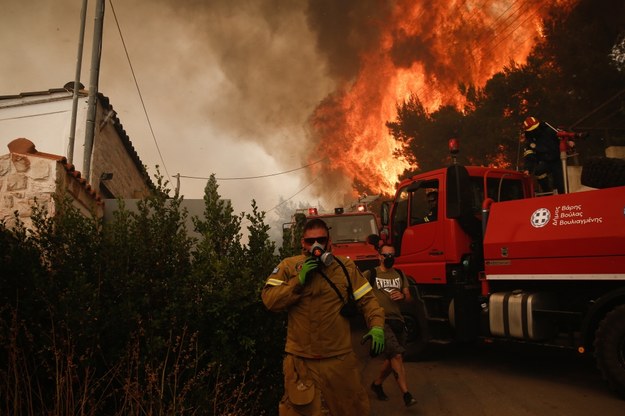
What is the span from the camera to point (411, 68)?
32750mm

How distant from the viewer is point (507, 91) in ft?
68.3

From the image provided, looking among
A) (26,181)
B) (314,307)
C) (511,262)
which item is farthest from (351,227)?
(314,307)

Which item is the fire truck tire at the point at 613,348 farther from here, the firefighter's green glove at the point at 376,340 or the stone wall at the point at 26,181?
the stone wall at the point at 26,181

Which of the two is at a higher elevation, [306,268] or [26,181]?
[26,181]

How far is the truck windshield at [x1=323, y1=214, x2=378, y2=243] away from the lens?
36.7 feet

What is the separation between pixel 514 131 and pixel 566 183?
1431 centimetres

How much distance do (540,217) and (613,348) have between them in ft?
5.26

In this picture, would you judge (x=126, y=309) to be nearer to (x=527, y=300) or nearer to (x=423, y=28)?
(x=527, y=300)

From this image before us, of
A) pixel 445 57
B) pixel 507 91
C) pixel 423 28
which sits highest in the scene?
pixel 423 28

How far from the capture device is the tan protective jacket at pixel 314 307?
3256 millimetres

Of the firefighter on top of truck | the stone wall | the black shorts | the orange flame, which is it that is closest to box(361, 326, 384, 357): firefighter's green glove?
the black shorts

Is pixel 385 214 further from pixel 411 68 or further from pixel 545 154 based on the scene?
pixel 411 68

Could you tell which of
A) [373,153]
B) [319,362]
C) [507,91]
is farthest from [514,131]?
[319,362]

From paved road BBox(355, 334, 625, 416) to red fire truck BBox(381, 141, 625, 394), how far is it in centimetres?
46
